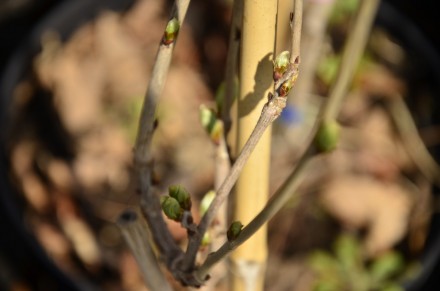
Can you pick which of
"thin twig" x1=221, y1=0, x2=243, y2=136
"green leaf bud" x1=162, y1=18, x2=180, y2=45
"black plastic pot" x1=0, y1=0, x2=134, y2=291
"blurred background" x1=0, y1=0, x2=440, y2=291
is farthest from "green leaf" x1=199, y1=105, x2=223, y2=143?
"black plastic pot" x1=0, y1=0, x2=134, y2=291

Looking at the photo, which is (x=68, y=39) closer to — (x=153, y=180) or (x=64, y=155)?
(x=64, y=155)

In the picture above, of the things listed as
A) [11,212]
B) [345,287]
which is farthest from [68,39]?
[345,287]

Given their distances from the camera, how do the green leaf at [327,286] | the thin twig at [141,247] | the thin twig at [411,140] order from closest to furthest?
the thin twig at [141,247] < the green leaf at [327,286] < the thin twig at [411,140]

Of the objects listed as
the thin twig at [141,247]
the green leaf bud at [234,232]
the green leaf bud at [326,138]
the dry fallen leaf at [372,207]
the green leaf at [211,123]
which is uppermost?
the green leaf bud at [326,138]

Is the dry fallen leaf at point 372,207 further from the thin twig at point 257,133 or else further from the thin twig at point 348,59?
the thin twig at point 257,133

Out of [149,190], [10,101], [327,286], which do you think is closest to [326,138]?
[149,190]

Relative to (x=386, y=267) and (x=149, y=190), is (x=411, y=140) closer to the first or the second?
(x=386, y=267)

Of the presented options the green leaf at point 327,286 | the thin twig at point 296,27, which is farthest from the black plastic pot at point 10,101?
the thin twig at point 296,27

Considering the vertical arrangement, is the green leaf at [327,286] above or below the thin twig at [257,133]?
below

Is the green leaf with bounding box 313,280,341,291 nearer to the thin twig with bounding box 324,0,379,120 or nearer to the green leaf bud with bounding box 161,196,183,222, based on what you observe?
the thin twig with bounding box 324,0,379,120
